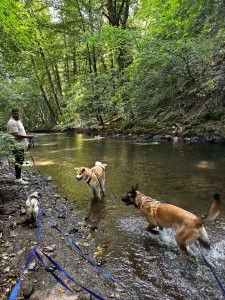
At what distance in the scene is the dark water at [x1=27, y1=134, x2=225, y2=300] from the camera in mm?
2738

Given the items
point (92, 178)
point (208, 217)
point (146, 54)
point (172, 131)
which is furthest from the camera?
point (172, 131)

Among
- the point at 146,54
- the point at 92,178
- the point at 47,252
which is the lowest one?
the point at 47,252

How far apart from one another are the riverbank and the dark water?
280 millimetres

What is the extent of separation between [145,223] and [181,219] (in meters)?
1.41

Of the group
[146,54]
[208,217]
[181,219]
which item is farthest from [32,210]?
[146,54]

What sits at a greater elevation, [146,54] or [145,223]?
[146,54]

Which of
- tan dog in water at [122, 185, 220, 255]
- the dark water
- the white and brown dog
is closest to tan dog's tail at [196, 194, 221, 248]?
tan dog in water at [122, 185, 220, 255]

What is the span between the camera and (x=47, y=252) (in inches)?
124

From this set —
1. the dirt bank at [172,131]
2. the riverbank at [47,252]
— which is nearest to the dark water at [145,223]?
the riverbank at [47,252]

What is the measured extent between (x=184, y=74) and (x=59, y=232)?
1275 cm

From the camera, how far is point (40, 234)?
3654 millimetres

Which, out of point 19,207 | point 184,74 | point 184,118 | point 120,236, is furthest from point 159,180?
point 184,118

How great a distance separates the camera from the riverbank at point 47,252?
7.97 feet

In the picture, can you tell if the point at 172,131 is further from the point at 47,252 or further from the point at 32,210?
the point at 47,252
